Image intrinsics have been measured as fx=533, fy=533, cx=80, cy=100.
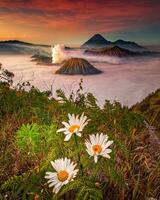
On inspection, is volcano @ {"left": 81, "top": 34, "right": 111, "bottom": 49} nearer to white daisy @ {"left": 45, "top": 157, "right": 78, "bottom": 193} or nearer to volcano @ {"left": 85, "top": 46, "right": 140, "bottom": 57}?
volcano @ {"left": 85, "top": 46, "right": 140, "bottom": 57}

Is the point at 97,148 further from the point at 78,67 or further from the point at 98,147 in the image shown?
the point at 78,67

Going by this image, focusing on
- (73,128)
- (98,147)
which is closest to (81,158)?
(73,128)

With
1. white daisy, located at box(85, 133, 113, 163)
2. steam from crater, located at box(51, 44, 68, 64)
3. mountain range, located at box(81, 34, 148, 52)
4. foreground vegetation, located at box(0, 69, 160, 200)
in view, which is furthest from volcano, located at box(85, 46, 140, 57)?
white daisy, located at box(85, 133, 113, 163)

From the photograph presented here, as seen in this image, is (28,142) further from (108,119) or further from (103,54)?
(103,54)

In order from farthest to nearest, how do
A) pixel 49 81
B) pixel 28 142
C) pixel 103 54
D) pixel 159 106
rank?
pixel 103 54, pixel 49 81, pixel 159 106, pixel 28 142

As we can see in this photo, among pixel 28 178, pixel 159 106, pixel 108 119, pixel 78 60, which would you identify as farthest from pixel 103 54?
pixel 28 178
